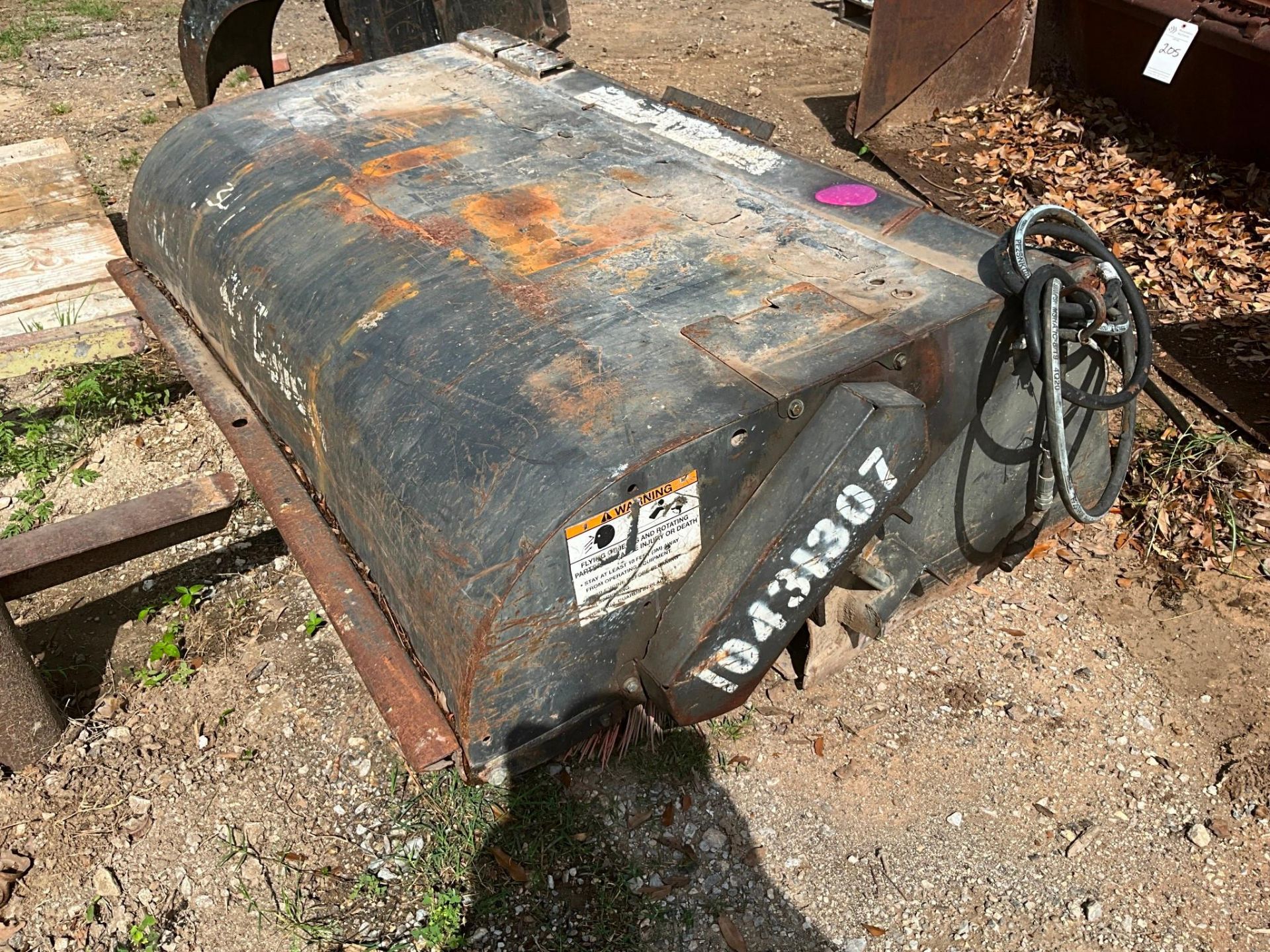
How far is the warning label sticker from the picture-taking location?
1.97 meters

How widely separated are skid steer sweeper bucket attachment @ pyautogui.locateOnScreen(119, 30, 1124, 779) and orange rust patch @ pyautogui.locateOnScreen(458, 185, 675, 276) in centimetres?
1

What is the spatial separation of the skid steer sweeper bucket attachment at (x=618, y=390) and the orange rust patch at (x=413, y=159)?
0.06 feet

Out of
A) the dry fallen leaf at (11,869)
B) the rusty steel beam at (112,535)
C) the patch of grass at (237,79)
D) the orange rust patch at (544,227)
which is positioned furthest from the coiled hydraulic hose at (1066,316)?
the patch of grass at (237,79)

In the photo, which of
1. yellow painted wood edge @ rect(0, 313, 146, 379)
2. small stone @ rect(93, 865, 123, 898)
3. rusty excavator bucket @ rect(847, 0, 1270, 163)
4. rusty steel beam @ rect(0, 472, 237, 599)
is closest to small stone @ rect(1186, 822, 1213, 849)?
rusty steel beam @ rect(0, 472, 237, 599)

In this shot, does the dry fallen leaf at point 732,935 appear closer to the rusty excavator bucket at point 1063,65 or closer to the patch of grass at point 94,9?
the rusty excavator bucket at point 1063,65

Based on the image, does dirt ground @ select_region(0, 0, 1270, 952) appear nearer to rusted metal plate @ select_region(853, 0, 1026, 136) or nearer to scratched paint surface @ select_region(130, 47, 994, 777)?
scratched paint surface @ select_region(130, 47, 994, 777)

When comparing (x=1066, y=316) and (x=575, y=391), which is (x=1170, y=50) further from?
Answer: (x=575, y=391)

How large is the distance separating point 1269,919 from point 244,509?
11.3 feet

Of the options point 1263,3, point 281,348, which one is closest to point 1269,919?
point 281,348

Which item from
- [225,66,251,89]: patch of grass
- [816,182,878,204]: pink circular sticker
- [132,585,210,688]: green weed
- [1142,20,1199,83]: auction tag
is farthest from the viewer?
[225,66,251,89]: patch of grass

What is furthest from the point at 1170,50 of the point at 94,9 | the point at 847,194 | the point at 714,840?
the point at 94,9

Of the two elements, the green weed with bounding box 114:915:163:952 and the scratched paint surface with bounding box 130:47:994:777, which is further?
the green weed with bounding box 114:915:163:952

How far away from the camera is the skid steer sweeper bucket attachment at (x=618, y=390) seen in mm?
2043

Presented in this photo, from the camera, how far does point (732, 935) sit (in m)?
2.34
